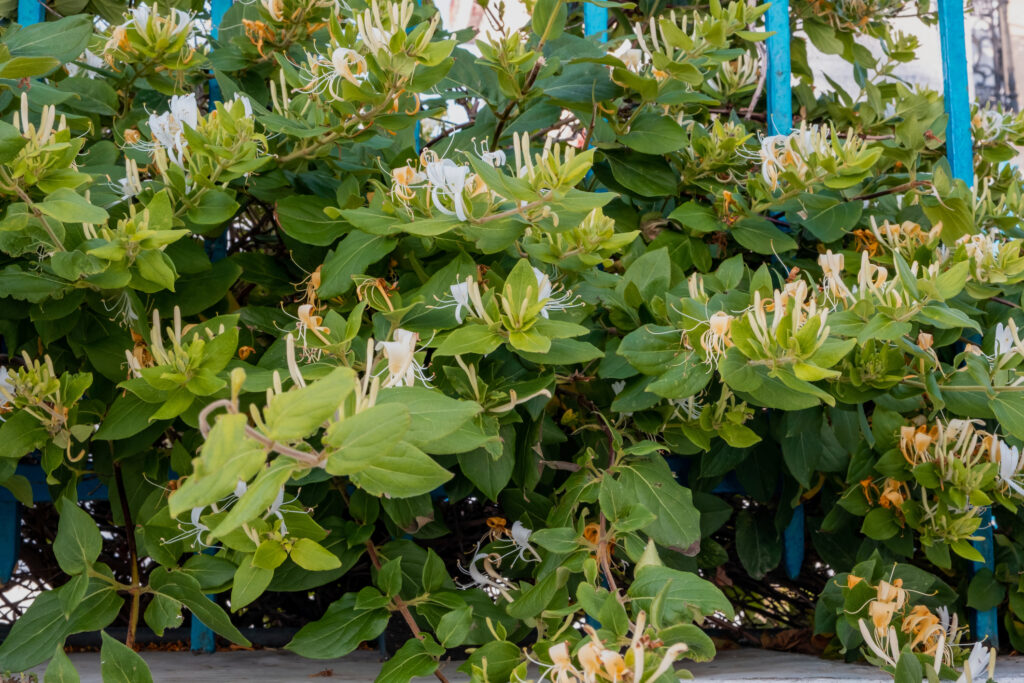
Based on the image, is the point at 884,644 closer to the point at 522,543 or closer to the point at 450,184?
the point at 522,543

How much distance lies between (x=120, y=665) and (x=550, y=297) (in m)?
0.53

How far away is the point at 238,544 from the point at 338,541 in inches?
10.4

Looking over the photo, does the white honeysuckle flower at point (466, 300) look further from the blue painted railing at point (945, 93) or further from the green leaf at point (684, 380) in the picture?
the blue painted railing at point (945, 93)

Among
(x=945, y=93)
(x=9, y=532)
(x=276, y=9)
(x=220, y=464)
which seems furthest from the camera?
(x=945, y=93)

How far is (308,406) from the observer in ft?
1.47

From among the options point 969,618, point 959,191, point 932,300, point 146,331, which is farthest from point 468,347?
point 969,618

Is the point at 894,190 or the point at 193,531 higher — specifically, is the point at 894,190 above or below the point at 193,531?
above

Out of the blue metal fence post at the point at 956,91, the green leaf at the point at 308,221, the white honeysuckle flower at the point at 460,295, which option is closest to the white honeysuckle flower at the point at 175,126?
the green leaf at the point at 308,221

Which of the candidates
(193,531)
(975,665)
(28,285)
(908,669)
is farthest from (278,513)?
(975,665)

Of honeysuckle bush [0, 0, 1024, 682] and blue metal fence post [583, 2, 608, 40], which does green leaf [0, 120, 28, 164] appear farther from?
blue metal fence post [583, 2, 608, 40]

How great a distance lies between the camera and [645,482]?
884mm

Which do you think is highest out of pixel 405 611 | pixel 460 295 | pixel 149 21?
pixel 149 21

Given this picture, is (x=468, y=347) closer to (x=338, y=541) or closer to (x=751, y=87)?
(x=338, y=541)

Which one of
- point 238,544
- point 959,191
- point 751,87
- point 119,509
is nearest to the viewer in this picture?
point 238,544
